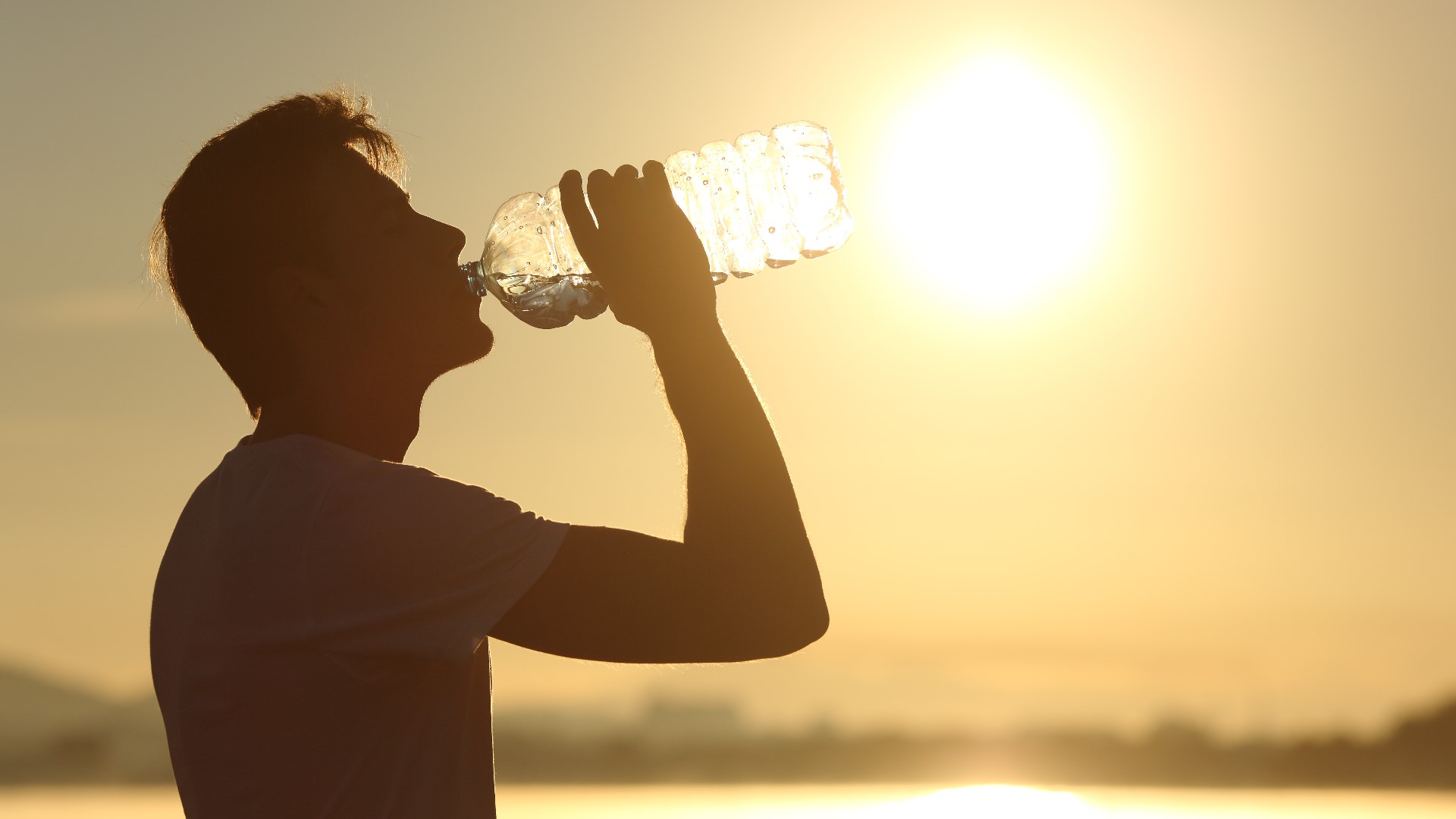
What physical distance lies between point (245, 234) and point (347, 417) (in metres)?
0.31

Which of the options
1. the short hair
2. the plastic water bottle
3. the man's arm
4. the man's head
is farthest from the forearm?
the plastic water bottle

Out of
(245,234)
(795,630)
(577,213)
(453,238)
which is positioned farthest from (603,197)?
(795,630)

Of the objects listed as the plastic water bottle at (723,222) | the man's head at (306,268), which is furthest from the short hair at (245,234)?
the plastic water bottle at (723,222)

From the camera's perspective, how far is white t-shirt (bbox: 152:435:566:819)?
1499 mm

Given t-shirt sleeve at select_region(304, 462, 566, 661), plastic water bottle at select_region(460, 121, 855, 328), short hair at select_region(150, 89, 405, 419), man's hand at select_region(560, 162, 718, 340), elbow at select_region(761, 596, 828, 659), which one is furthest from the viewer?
plastic water bottle at select_region(460, 121, 855, 328)

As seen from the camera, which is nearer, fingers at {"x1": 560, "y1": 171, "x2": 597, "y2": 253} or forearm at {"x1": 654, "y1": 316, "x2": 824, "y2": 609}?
forearm at {"x1": 654, "y1": 316, "x2": 824, "y2": 609}

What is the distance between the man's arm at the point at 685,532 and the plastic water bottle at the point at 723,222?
1025 mm

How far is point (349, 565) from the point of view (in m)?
1.50

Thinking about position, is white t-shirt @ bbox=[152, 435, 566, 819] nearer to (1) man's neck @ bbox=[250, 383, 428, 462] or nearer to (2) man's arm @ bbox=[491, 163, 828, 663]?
(2) man's arm @ bbox=[491, 163, 828, 663]

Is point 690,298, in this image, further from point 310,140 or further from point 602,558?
point 310,140

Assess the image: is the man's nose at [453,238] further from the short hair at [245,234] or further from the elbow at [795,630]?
the elbow at [795,630]

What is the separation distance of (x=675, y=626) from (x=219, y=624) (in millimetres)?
494

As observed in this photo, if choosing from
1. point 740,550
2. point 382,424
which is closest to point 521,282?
point 382,424

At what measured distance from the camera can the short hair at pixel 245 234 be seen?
1.91m
